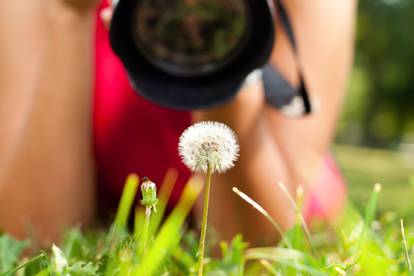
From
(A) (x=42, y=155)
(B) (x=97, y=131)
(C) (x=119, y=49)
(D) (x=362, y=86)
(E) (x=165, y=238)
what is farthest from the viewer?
(D) (x=362, y=86)

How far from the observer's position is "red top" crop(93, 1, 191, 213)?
116cm

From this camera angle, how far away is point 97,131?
1174 mm

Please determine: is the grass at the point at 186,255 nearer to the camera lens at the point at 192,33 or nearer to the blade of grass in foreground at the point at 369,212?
the blade of grass in foreground at the point at 369,212

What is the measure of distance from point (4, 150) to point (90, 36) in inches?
8.0

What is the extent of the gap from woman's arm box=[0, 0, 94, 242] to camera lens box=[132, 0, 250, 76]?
0.14 meters

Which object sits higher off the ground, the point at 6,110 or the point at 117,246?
the point at 6,110

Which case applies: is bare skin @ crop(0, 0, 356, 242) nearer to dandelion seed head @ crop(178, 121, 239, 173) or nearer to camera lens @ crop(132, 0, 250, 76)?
camera lens @ crop(132, 0, 250, 76)

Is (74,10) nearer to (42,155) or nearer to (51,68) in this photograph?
(51,68)

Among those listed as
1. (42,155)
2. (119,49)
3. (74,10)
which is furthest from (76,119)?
(119,49)

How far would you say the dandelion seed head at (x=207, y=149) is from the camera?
14.5 inches

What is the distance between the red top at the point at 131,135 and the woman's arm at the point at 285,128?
0.15 metres

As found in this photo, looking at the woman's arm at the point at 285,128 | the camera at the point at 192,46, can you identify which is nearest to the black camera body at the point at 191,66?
the camera at the point at 192,46

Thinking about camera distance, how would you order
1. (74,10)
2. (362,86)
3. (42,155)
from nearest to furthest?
(74,10) < (42,155) < (362,86)

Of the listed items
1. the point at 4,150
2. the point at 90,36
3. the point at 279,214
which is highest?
the point at 90,36
